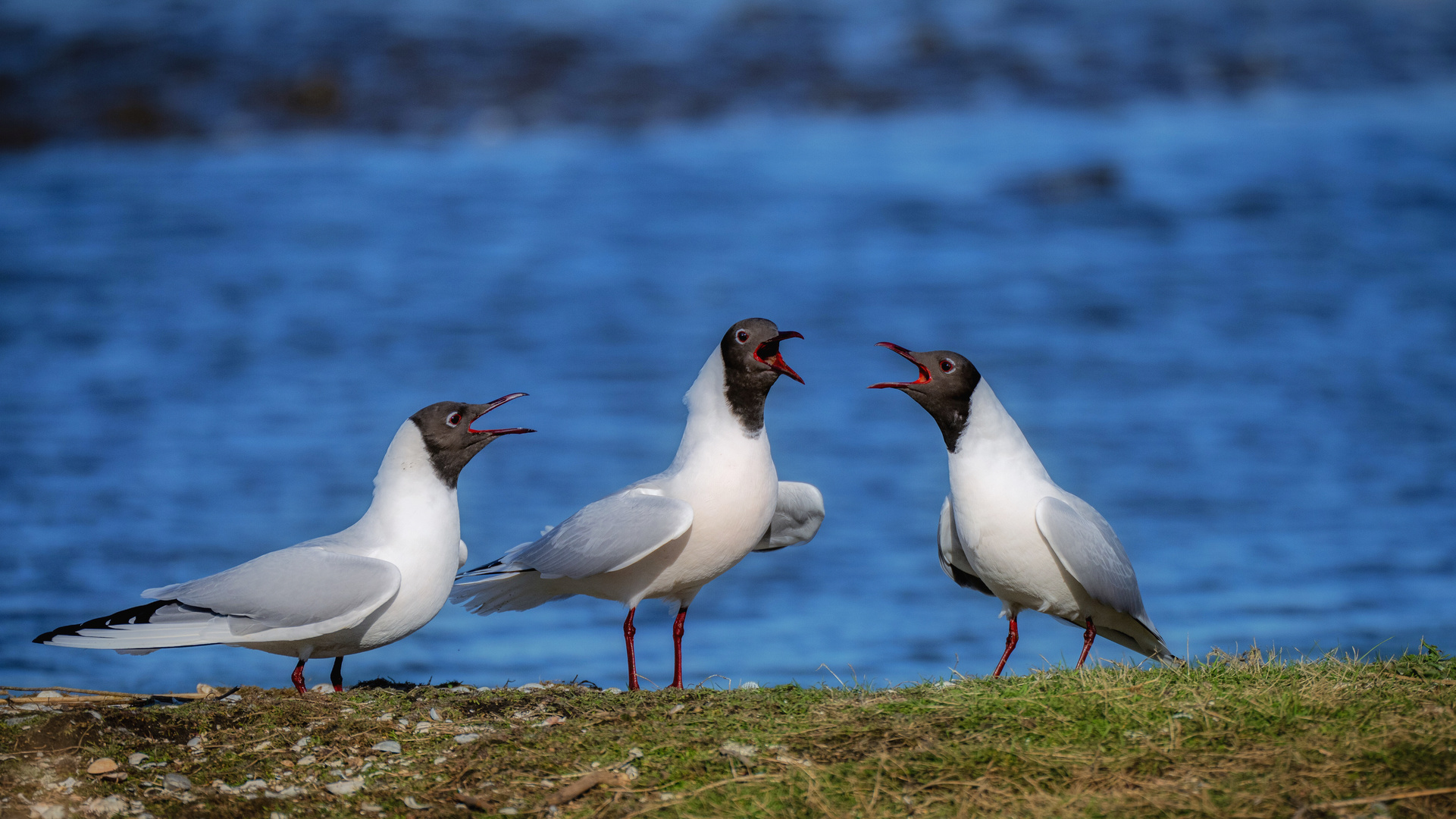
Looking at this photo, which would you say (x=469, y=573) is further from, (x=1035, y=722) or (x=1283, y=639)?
(x=1283, y=639)

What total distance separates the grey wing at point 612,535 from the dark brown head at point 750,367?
1.69ft

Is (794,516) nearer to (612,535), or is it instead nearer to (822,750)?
(612,535)

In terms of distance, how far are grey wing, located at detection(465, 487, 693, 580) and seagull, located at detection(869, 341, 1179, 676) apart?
1.05 meters

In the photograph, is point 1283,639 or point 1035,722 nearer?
point 1035,722

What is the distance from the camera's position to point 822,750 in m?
4.36

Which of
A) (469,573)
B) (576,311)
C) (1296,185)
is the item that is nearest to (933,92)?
(1296,185)

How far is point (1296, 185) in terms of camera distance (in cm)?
2102

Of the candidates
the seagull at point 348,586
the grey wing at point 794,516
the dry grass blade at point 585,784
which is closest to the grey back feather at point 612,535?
the seagull at point 348,586

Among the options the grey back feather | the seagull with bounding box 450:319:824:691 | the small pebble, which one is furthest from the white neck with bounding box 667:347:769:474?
the small pebble

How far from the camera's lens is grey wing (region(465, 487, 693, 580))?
18.4 ft

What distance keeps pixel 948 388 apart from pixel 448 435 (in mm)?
2161

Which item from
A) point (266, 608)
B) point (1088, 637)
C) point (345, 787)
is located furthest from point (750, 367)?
point (345, 787)

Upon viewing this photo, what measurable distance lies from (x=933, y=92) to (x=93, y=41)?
1568cm

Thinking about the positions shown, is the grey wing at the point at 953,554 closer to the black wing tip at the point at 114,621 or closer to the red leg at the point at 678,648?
the red leg at the point at 678,648
